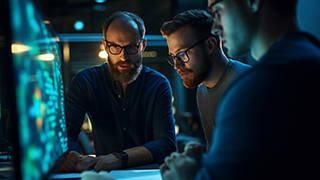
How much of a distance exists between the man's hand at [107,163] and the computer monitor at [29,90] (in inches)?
12.2

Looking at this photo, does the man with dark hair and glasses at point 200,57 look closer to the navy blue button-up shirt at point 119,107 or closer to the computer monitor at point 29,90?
the navy blue button-up shirt at point 119,107

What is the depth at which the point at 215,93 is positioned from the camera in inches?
57.5

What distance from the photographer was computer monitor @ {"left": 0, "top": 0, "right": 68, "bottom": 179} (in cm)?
49

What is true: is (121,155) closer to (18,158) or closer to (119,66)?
(119,66)

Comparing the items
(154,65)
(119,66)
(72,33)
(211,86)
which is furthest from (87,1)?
(211,86)

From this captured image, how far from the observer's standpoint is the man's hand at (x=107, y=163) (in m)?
1.14

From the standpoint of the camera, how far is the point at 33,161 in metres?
0.56

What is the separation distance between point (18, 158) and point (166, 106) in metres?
1.17

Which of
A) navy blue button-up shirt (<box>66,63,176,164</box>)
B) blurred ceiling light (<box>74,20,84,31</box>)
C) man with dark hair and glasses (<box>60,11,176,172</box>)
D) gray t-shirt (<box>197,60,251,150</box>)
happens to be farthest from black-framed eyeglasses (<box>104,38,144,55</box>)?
blurred ceiling light (<box>74,20,84,31</box>)

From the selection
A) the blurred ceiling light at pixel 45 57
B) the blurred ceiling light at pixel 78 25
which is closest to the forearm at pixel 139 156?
the blurred ceiling light at pixel 45 57

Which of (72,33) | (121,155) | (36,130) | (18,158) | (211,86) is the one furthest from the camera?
(72,33)

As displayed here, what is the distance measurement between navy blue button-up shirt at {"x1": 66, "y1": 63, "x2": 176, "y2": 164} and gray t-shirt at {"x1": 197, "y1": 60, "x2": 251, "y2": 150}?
21cm

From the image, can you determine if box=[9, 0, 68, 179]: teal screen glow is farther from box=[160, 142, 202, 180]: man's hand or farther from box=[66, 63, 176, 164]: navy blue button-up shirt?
box=[66, 63, 176, 164]: navy blue button-up shirt

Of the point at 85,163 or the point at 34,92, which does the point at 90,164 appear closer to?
the point at 85,163
